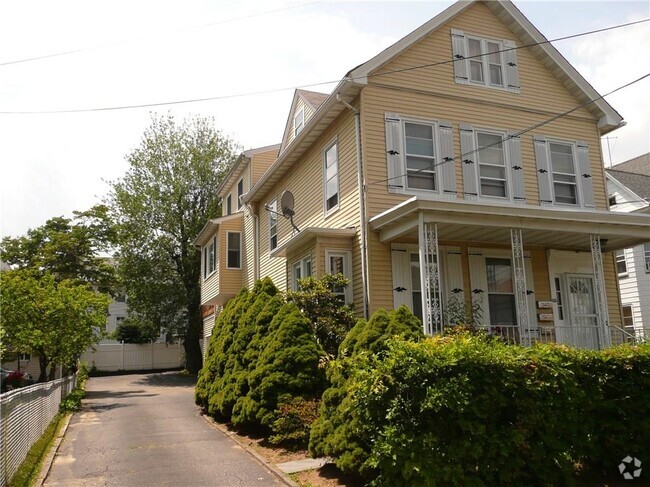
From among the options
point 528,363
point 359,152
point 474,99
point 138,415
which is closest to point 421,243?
point 359,152

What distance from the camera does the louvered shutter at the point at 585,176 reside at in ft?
51.8

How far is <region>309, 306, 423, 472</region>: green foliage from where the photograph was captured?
7051 mm

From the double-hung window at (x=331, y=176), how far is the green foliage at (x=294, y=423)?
6.39 m

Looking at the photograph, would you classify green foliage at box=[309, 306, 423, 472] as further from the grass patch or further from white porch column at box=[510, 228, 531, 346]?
white porch column at box=[510, 228, 531, 346]

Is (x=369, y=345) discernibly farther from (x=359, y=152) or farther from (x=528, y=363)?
(x=359, y=152)

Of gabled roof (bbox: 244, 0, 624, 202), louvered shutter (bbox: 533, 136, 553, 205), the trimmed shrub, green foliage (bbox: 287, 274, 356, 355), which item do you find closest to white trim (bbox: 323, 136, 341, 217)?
gabled roof (bbox: 244, 0, 624, 202)

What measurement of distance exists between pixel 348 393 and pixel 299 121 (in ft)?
43.7

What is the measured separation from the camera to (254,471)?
8.58 metres

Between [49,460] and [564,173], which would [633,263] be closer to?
[564,173]

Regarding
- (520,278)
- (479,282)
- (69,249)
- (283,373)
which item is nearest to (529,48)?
(479,282)

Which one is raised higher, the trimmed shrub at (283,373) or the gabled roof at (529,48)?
the gabled roof at (529,48)

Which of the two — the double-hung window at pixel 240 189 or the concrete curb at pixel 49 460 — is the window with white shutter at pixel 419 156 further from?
the double-hung window at pixel 240 189

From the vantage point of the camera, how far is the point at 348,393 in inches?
293

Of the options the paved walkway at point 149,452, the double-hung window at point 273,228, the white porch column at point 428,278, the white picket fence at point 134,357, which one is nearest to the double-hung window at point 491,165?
the white porch column at point 428,278
